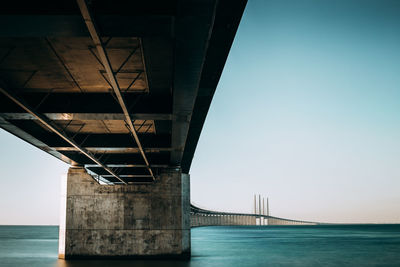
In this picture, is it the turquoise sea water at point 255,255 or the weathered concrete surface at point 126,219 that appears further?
the turquoise sea water at point 255,255

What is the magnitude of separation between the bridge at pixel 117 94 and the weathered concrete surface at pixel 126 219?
2.7 inches

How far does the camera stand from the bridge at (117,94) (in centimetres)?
808

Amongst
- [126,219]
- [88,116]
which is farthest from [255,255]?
[88,116]

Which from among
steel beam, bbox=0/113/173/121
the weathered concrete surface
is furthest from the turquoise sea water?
steel beam, bbox=0/113/173/121

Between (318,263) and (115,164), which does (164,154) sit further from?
(318,263)

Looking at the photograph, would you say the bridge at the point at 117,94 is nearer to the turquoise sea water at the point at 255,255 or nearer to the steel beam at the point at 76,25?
the steel beam at the point at 76,25

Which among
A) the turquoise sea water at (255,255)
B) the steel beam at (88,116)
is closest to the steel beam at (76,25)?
the steel beam at (88,116)

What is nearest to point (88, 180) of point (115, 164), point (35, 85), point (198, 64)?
point (115, 164)

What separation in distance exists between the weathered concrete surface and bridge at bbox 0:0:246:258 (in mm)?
68

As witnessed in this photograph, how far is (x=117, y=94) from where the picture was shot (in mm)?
11953

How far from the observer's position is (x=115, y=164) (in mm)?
26594

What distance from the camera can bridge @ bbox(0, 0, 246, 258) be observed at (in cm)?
808

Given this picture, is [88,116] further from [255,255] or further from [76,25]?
[255,255]

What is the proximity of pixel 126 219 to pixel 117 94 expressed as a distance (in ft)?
59.1
